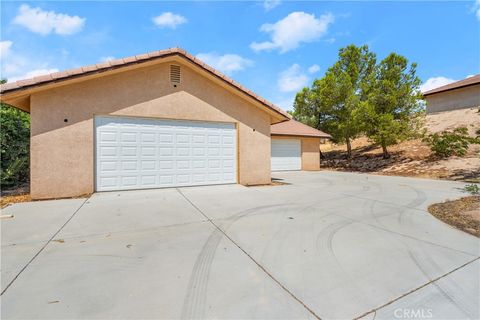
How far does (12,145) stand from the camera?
8719 mm

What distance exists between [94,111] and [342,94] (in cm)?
1700

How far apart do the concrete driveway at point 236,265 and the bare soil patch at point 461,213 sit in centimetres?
31

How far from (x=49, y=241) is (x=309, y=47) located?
14.5 meters

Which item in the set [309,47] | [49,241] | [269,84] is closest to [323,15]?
[309,47]

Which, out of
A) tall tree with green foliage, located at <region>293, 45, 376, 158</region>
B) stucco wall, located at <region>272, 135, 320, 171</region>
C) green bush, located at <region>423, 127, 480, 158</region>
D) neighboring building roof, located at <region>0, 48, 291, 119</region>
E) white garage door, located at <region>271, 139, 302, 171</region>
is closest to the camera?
neighboring building roof, located at <region>0, 48, 291, 119</region>

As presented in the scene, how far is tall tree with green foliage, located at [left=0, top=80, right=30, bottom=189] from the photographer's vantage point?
27.4 feet

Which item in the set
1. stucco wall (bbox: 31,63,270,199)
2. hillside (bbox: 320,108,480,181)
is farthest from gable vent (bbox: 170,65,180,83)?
hillside (bbox: 320,108,480,181)

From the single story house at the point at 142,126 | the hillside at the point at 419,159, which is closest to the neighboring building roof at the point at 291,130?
the hillside at the point at 419,159

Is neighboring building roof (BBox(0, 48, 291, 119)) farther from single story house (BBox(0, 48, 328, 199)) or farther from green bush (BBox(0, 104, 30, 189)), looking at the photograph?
green bush (BBox(0, 104, 30, 189))

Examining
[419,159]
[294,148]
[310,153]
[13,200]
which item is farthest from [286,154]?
[13,200]

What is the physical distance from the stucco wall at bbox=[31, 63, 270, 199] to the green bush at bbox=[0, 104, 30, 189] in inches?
110

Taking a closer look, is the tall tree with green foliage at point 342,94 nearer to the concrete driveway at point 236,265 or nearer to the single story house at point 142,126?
the single story house at point 142,126
